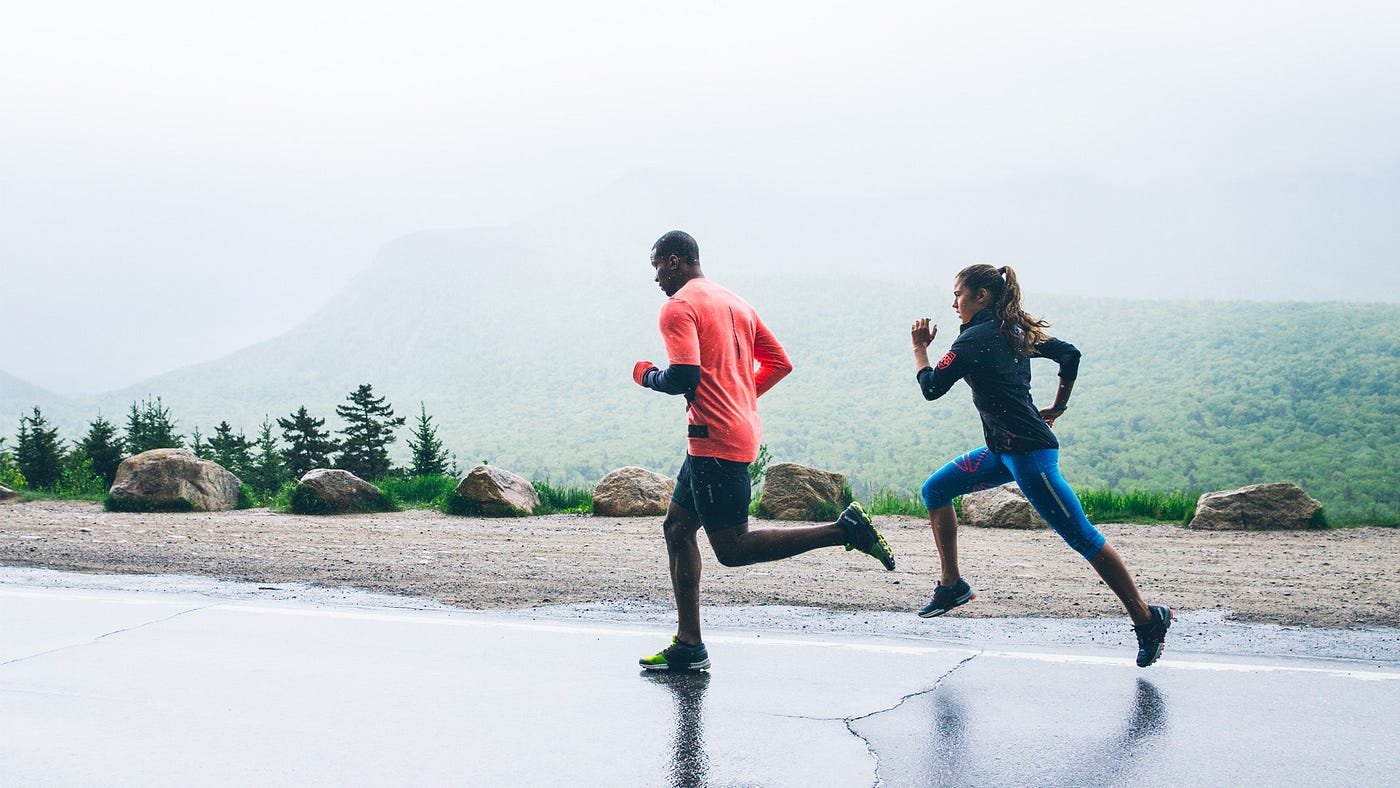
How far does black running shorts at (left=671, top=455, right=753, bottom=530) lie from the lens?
16.0ft

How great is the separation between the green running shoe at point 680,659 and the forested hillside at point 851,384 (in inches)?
404

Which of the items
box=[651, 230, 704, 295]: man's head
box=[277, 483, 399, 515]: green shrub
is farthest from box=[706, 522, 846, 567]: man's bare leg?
box=[277, 483, 399, 515]: green shrub

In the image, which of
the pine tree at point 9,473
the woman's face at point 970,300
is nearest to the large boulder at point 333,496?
the pine tree at point 9,473

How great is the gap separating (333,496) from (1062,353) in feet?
35.9

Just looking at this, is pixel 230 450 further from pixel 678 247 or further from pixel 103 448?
pixel 678 247

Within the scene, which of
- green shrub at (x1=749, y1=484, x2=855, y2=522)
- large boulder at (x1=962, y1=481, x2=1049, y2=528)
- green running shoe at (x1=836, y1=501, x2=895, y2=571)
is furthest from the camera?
green shrub at (x1=749, y1=484, x2=855, y2=522)

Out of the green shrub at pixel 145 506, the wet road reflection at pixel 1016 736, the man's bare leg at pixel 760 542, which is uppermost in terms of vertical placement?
the man's bare leg at pixel 760 542

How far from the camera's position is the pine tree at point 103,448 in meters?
21.2

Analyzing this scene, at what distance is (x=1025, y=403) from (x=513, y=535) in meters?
7.04

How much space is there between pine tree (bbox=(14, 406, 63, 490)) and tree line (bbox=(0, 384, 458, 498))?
0.02 meters

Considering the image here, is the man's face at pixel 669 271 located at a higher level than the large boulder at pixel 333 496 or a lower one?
higher

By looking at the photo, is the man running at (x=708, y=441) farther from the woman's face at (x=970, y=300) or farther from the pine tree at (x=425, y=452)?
the pine tree at (x=425, y=452)

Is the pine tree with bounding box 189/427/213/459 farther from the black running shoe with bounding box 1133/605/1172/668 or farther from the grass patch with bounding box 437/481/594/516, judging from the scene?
the black running shoe with bounding box 1133/605/1172/668

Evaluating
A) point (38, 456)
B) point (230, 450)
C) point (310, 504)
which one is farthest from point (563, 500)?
point (230, 450)
